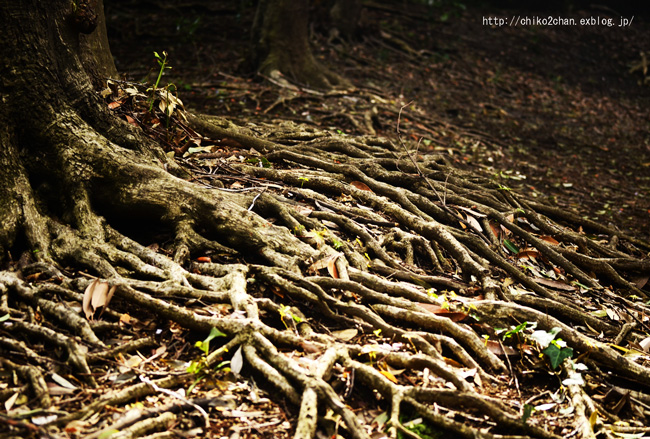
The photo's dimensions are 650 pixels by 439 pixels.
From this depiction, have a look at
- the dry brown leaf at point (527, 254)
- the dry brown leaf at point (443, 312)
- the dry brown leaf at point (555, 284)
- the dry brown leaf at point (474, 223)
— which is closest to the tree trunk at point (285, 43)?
the dry brown leaf at point (474, 223)

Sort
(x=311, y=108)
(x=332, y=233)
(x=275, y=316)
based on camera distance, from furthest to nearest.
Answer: (x=311, y=108), (x=332, y=233), (x=275, y=316)

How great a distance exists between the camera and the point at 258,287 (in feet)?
9.71

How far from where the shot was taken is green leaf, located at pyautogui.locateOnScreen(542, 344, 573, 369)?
9.00ft

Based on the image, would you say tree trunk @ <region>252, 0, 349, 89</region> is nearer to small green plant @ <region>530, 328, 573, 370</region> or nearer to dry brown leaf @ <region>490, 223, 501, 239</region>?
dry brown leaf @ <region>490, 223, 501, 239</region>

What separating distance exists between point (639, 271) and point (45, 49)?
4.59 m

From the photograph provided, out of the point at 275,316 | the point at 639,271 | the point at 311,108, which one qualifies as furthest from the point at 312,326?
the point at 311,108

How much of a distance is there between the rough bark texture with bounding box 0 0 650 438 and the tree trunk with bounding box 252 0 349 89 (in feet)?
15.1

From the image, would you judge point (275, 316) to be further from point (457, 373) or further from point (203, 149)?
point (203, 149)

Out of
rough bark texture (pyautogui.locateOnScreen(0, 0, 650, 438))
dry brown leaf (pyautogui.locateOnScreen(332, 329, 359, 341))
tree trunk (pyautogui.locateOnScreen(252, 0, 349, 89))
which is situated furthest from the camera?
tree trunk (pyautogui.locateOnScreen(252, 0, 349, 89))

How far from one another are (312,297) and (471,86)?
920cm

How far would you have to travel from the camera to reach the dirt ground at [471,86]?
24.3ft

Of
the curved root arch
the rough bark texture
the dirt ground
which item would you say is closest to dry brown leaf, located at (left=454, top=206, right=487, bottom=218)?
the curved root arch

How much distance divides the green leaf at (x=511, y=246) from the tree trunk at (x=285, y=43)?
506cm

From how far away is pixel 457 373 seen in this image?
256cm
